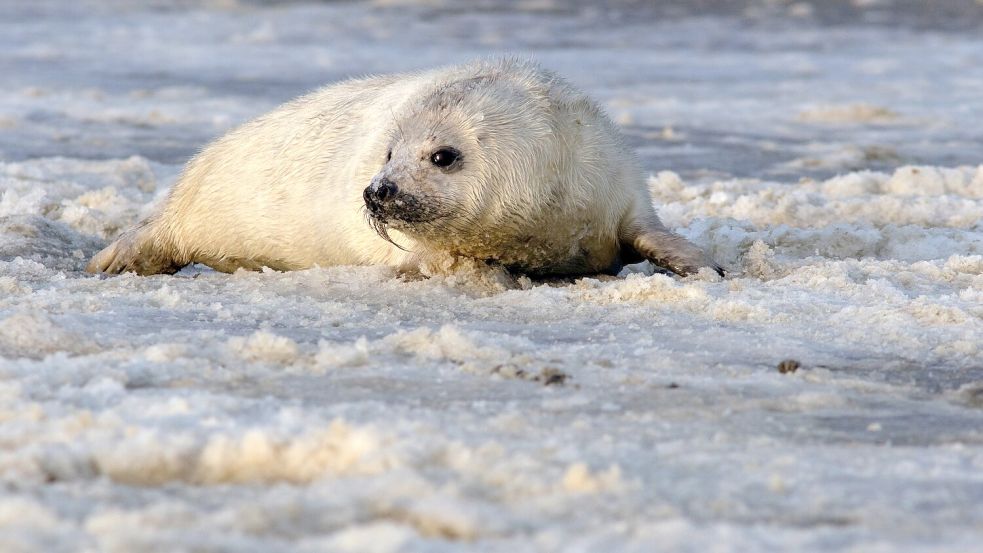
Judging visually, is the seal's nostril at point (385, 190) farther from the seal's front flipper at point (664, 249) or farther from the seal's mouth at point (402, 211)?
the seal's front flipper at point (664, 249)

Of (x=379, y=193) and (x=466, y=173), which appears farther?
(x=466, y=173)

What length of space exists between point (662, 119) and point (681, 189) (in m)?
2.65

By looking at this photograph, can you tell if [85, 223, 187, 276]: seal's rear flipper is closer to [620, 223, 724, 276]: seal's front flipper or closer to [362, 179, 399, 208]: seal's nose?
[362, 179, 399, 208]: seal's nose

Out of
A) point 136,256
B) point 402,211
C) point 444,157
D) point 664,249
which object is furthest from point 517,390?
point 136,256

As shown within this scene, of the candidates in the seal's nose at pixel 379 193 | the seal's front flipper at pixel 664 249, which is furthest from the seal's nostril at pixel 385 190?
the seal's front flipper at pixel 664 249

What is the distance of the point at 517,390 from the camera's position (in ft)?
9.09

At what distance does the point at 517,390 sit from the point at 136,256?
8.41 ft

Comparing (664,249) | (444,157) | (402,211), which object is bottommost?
(664,249)

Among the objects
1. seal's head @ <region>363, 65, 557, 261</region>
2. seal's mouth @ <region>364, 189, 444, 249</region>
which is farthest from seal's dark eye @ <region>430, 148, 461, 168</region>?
seal's mouth @ <region>364, 189, 444, 249</region>

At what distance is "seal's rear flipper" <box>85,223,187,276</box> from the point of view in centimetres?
488

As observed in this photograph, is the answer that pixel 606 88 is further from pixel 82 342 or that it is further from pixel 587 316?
pixel 82 342

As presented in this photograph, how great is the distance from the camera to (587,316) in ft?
11.8

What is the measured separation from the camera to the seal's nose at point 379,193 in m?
3.87

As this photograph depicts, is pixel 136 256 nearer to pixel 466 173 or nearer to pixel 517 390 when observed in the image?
pixel 466 173
